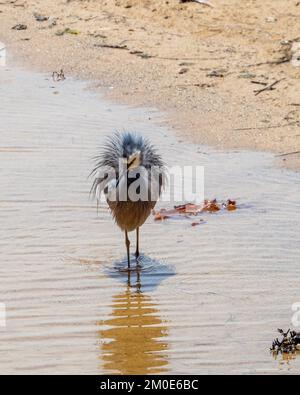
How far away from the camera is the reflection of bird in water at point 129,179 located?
7.03 metres

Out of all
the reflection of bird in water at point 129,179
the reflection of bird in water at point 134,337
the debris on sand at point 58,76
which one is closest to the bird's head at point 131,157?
the reflection of bird in water at point 129,179

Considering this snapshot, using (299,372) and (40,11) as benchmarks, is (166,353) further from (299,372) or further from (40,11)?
(40,11)

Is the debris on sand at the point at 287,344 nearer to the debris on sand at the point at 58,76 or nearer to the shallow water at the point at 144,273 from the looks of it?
the shallow water at the point at 144,273

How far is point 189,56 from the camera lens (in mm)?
12992

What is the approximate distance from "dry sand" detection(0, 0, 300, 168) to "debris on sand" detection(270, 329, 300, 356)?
3.69m

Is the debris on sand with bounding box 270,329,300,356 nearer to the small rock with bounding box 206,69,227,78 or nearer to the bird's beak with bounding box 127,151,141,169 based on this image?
the bird's beak with bounding box 127,151,141,169

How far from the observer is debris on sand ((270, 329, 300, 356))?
229 inches

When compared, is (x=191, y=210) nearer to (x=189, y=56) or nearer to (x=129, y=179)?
(x=129, y=179)

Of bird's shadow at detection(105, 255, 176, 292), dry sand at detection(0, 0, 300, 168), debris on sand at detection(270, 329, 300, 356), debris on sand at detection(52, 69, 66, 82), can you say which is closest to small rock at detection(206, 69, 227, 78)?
dry sand at detection(0, 0, 300, 168)

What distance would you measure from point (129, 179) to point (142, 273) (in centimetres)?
71

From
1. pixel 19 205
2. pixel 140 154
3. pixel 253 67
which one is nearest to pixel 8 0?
pixel 253 67

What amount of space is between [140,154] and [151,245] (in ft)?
3.03

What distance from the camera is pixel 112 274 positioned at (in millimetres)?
7152

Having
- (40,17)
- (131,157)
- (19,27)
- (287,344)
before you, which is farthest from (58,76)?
(287,344)
